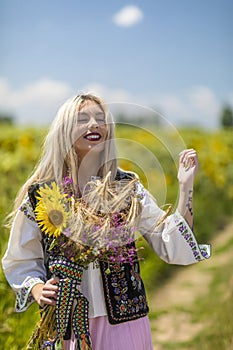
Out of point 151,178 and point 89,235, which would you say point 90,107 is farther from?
point 89,235

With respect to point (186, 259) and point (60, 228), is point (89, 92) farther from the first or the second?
point (186, 259)

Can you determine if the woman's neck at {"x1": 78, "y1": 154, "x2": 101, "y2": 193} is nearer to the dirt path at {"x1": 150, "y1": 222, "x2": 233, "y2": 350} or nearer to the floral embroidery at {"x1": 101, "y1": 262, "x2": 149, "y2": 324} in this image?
the floral embroidery at {"x1": 101, "y1": 262, "x2": 149, "y2": 324}

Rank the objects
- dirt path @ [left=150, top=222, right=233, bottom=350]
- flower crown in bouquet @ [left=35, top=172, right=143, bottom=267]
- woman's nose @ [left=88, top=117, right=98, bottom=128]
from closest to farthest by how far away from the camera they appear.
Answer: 1. flower crown in bouquet @ [left=35, top=172, right=143, bottom=267]
2. woman's nose @ [left=88, top=117, right=98, bottom=128]
3. dirt path @ [left=150, top=222, right=233, bottom=350]

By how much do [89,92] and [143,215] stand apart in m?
0.38

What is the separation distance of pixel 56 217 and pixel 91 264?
194 millimetres

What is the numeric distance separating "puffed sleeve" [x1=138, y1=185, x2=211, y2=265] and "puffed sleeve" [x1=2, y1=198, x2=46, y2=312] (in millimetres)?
315

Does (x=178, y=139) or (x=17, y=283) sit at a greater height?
(x=178, y=139)

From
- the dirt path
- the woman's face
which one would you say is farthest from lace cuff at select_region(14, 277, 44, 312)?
the dirt path

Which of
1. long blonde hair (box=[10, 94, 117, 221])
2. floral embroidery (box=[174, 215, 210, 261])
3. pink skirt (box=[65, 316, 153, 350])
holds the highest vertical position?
long blonde hair (box=[10, 94, 117, 221])

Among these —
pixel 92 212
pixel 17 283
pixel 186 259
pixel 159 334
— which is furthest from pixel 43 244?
pixel 159 334

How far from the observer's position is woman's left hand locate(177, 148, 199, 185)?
1.85 m

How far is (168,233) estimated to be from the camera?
191 cm

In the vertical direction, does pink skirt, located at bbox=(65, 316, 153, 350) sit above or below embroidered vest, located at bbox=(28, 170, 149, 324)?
below

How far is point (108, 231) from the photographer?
5.75ft
